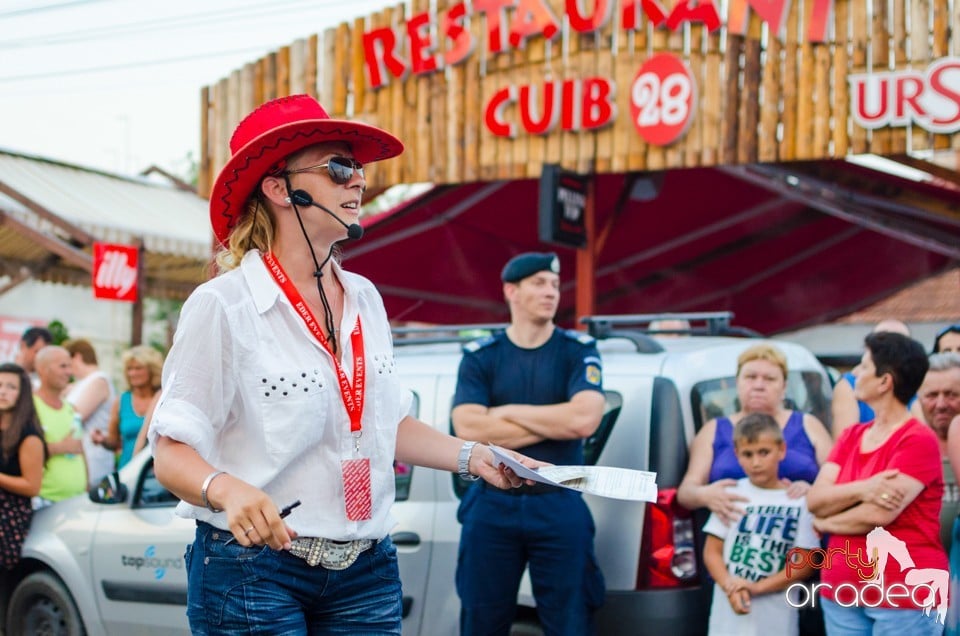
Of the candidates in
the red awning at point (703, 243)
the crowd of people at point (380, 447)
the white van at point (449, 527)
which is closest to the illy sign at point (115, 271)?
the red awning at point (703, 243)

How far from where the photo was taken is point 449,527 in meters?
5.57

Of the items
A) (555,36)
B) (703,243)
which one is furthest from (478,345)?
(703,243)

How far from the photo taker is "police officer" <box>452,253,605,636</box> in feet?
16.3

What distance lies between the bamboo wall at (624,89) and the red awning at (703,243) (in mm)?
837

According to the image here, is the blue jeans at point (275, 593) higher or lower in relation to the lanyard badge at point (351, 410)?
lower

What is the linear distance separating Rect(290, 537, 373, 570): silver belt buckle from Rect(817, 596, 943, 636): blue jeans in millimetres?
2331

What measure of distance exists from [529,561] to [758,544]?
937 mm

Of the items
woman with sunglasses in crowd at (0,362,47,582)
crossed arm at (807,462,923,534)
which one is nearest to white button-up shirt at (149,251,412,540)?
crossed arm at (807,462,923,534)

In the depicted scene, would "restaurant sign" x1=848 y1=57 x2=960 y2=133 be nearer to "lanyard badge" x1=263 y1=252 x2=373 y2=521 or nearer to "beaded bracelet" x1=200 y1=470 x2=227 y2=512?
"lanyard badge" x1=263 y1=252 x2=373 y2=521

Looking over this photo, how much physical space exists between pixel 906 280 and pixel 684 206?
3.25 metres

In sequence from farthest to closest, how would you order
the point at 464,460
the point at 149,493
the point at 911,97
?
1. the point at 911,97
2. the point at 149,493
3. the point at 464,460

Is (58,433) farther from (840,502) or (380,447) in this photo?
(380,447)
